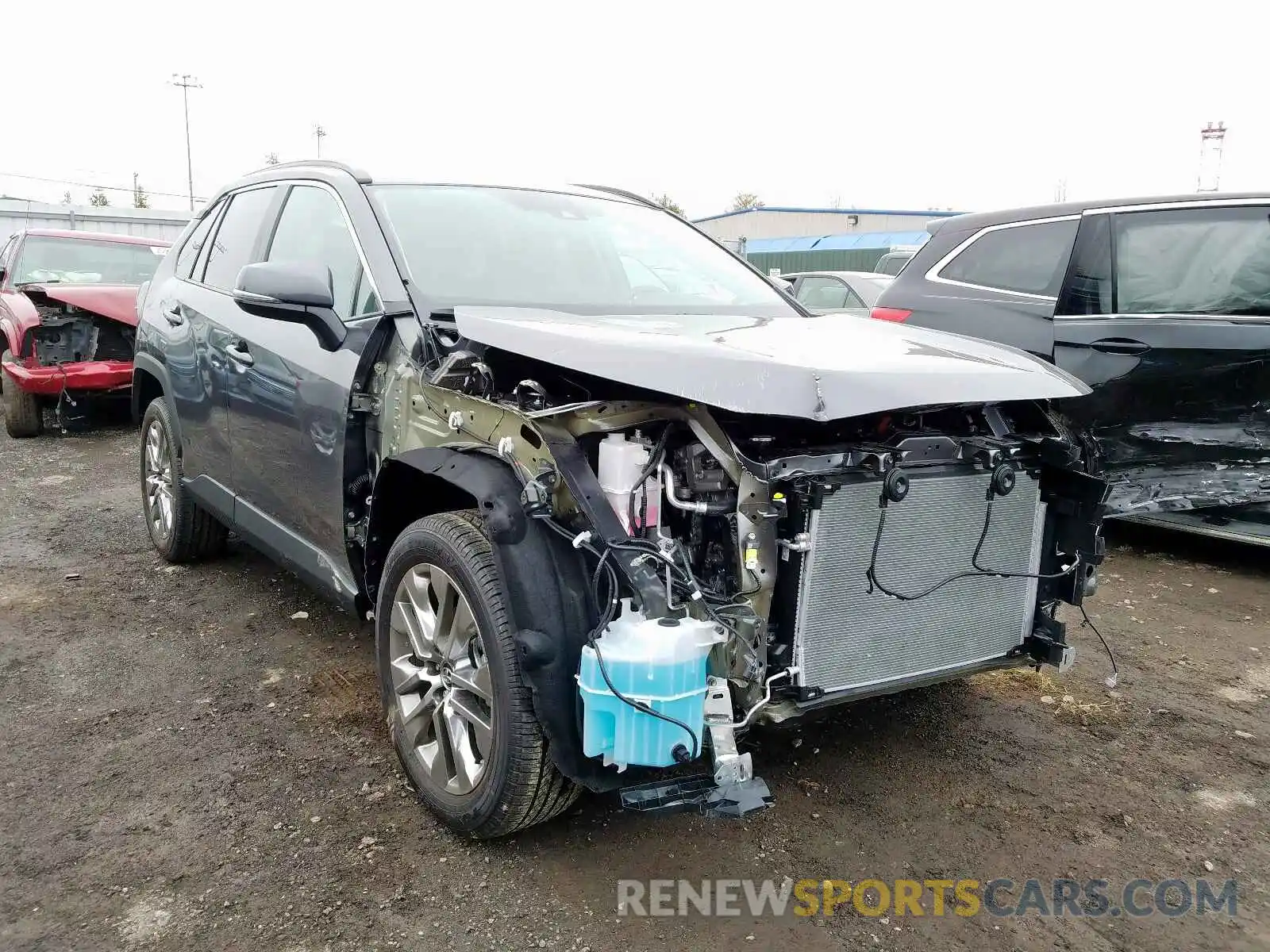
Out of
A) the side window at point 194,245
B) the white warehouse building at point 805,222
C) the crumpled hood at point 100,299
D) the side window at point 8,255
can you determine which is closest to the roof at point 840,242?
the white warehouse building at point 805,222

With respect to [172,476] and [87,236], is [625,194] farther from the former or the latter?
[87,236]

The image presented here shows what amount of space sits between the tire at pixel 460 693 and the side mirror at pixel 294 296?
2.61 ft

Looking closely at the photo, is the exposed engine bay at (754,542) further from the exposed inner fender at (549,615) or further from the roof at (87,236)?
the roof at (87,236)

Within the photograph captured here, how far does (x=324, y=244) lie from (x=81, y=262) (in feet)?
26.3

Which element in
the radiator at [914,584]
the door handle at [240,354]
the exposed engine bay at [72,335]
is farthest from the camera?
the exposed engine bay at [72,335]

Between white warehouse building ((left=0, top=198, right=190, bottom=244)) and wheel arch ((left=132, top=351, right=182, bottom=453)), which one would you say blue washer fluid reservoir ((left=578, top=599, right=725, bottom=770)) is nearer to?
wheel arch ((left=132, top=351, right=182, bottom=453))

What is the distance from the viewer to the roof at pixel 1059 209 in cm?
447

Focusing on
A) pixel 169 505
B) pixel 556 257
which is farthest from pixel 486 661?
pixel 169 505

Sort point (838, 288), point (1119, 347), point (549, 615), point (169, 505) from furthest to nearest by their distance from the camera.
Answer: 1. point (838, 288)
2. point (169, 505)
3. point (1119, 347)
4. point (549, 615)

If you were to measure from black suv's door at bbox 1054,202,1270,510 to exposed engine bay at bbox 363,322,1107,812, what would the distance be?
1907 millimetres

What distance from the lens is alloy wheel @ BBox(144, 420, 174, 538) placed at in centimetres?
479

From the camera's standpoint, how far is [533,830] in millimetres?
2664

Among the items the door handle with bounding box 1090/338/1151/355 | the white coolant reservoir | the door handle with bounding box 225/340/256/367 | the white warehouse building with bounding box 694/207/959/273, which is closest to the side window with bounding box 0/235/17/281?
the door handle with bounding box 225/340/256/367

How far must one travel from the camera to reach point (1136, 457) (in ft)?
14.3
